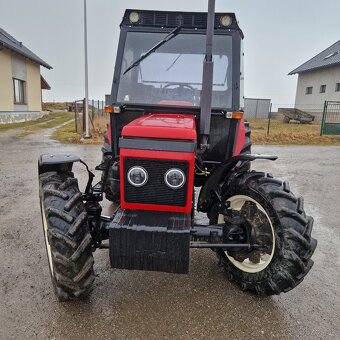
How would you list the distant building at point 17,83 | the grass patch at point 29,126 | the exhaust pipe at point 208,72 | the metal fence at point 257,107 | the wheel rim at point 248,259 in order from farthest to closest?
the metal fence at point 257,107 → the distant building at point 17,83 → the grass patch at point 29,126 → the wheel rim at point 248,259 → the exhaust pipe at point 208,72

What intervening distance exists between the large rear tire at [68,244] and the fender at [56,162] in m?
0.34

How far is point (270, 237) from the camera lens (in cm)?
282

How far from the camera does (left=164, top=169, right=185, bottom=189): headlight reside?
98.7 inches

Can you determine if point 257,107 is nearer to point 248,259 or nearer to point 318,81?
point 318,81

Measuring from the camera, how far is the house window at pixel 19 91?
826 inches

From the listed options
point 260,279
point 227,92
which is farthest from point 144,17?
point 260,279

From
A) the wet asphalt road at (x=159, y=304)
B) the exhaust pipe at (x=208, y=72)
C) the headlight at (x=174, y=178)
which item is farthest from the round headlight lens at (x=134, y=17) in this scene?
the wet asphalt road at (x=159, y=304)

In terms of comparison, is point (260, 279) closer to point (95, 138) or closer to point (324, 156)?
point (324, 156)

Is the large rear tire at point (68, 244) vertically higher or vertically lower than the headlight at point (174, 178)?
lower

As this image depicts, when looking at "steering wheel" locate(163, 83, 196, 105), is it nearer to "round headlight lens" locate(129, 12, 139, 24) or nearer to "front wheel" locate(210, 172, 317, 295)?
"round headlight lens" locate(129, 12, 139, 24)

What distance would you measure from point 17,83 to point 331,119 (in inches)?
778

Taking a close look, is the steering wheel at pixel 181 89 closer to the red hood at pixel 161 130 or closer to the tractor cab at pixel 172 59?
the tractor cab at pixel 172 59

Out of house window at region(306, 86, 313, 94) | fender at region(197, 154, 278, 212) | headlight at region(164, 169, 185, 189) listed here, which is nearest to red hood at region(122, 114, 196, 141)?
headlight at region(164, 169, 185, 189)

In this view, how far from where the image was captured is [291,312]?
2742 millimetres
